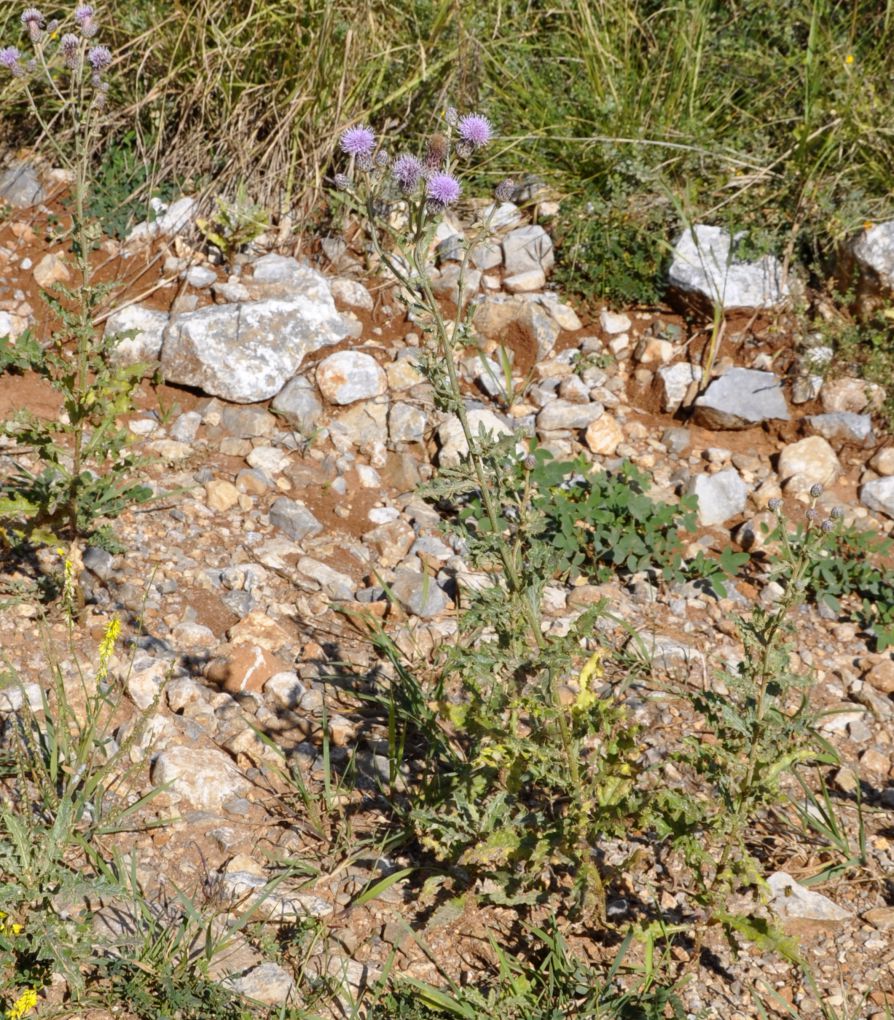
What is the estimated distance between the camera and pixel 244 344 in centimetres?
449

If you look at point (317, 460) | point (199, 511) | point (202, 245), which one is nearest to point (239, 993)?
point (199, 511)

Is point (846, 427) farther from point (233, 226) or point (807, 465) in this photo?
point (233, 226)

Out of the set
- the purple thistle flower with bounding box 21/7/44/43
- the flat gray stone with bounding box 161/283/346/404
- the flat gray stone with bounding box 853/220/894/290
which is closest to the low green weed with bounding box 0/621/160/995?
the flat gray stone with bounding box 161/283/346/404

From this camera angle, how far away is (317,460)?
4285 millimetres

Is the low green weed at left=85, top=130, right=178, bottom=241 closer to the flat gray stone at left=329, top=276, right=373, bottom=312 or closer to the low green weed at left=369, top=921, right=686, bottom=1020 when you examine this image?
the flat gray stone at left=329, top=276, right=373, bottom=312

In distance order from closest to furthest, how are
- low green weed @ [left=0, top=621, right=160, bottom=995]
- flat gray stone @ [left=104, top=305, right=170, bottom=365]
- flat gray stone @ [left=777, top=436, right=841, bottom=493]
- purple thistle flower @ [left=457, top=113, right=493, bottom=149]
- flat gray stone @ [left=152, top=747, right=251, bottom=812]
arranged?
low green weed @ [left=0, top=621, right=160, bottom=995] < purple thistle flower @ [left=457, top=113, right=493, bottom=149] < flat gray stone @ [left=152, top=747, right=251, bottom=812] < flat gray stone @ [left=777, top=436, right=841, bottom=493] < flat gray stone @ [left=104, top=305, right=170, bottom=365]

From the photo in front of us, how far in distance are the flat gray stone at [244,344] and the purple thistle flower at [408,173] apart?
2.19m

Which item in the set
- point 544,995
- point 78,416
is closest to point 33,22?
point 78,416

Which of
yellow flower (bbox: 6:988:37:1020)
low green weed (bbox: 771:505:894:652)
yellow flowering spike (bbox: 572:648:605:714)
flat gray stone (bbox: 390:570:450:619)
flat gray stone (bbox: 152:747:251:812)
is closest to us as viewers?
yellow flower (bbox: 6:988:37:1020)

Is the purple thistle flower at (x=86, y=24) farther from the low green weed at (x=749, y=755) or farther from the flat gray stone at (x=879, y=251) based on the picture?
the flat gray stone at (x=879, y=251)

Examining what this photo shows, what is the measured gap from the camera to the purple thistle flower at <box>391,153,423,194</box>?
233 centimetres

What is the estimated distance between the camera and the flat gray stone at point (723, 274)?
4.87m

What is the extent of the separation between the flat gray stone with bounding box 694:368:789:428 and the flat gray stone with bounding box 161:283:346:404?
1622 millimetres

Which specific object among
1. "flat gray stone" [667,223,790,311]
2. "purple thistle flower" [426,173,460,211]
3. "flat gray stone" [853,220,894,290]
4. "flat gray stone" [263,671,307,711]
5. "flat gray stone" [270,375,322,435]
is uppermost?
"purple thistle flower" [426,173,460,211]
